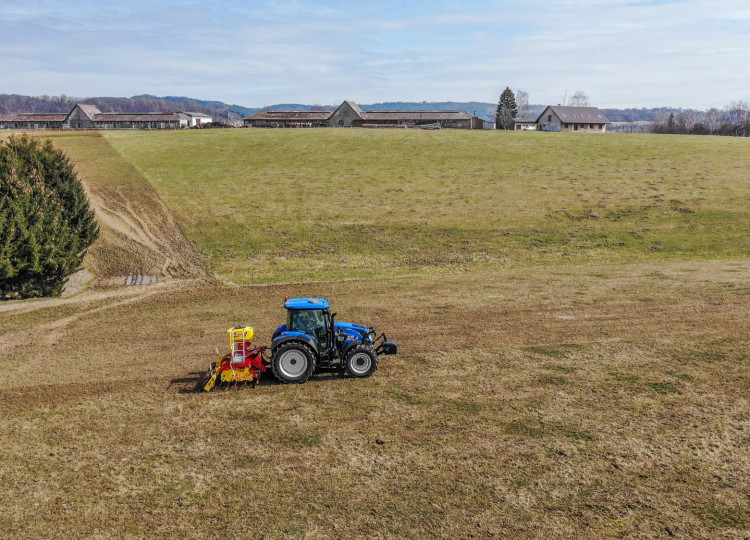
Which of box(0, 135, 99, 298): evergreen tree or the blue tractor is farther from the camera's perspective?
box(0, 135, 99, 298): evergreen tree

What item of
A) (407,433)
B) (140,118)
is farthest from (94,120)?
(407,433)

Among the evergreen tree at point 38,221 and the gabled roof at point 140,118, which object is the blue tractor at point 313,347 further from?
the gabled roof at point 140,118

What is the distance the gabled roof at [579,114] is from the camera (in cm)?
9900

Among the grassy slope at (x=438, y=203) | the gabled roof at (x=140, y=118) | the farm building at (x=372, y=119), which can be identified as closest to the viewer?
the grassy slope at (x=438, y=203)

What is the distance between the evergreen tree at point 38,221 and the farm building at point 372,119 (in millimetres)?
75156

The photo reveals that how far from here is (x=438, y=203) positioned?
4050 cm

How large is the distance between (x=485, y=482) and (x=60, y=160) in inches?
1068

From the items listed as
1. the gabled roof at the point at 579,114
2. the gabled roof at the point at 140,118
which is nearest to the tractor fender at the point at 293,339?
the gabled roof at the point at 579,114

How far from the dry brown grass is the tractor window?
5.42ft

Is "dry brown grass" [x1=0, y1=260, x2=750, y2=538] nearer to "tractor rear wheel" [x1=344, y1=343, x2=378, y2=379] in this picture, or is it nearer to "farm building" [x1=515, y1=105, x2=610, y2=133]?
"tractor rear wheel" [x1=344, y1=343, x2=378, y2=379]

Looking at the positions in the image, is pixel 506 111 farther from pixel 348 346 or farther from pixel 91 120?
pixel 348 346

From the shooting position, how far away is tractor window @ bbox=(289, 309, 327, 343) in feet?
49.2

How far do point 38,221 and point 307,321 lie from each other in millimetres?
16918

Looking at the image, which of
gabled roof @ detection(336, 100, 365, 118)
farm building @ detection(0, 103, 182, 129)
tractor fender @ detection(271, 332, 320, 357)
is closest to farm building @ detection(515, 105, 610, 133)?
gabled roof @ detection(336, 100, 365, 118)
